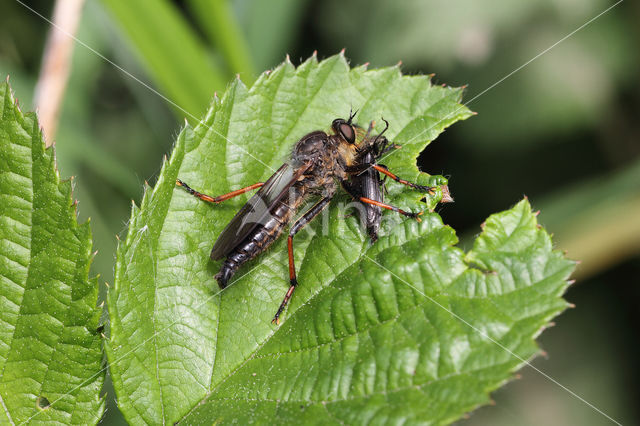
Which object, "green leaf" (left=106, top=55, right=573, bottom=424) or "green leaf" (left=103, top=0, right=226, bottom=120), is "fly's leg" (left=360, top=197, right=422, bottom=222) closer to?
"green leaf" (left=106, top=55, right=573, bottom=424)

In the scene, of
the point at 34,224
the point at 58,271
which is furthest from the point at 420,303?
the point at 34,224

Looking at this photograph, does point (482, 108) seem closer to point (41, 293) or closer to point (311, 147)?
point (311, 147)

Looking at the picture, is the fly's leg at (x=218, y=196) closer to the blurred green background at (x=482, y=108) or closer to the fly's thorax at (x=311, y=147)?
the fly's thorax at (x=311, y=147)

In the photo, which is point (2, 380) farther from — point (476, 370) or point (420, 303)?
point (476, 370)

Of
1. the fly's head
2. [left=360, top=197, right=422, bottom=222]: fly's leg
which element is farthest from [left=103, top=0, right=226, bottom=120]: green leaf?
[left=360, top=197, right=422, bottom=222]: fly's leg

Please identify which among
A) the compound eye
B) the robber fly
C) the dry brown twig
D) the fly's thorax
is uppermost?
the dry brown twig

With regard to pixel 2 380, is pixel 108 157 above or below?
above

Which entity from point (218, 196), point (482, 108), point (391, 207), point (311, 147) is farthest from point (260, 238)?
point (482, 108)
